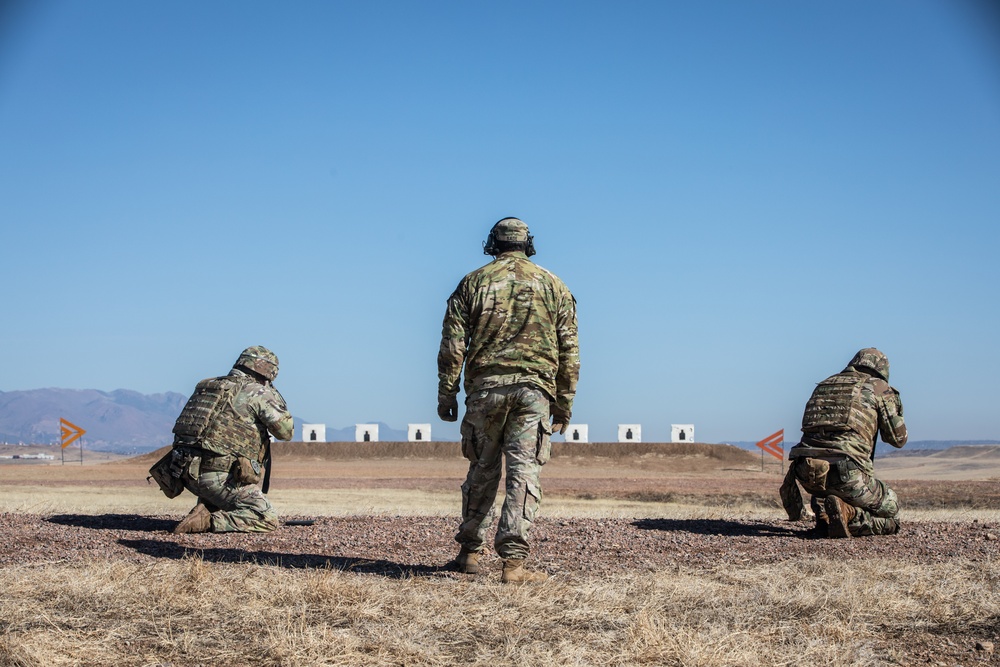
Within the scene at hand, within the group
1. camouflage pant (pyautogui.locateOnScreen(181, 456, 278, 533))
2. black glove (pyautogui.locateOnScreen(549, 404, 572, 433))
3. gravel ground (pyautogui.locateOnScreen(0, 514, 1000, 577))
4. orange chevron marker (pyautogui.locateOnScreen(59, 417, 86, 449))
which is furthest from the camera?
orange chevron marker (pyautogui.locateOnScreen(59, 417, 86, 449))

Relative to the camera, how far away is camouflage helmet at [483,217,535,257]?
7.93 metres

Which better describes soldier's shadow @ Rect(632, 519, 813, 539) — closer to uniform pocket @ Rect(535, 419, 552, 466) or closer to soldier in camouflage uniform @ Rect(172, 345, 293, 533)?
uniform pocket @ Rect(535, 419, 552, 466)

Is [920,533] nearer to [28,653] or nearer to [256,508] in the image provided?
[256,508]

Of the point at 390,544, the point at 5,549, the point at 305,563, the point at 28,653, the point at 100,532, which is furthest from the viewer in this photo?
the point at 100,532

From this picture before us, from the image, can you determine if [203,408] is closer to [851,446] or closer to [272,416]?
[272,416]

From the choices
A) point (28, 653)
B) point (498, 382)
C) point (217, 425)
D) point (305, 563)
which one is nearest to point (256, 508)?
point (217, 425)

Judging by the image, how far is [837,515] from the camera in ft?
33.8

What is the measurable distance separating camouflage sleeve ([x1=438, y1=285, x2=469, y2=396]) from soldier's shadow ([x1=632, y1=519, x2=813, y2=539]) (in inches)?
161

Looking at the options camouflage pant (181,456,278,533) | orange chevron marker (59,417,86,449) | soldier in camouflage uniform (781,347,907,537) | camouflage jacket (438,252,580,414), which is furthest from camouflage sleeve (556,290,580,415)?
orange chevron marker (59,417,86,449)

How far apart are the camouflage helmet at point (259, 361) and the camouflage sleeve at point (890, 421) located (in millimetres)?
6025

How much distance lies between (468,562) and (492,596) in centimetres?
126

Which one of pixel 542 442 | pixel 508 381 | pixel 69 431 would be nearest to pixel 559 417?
pixel 542 442

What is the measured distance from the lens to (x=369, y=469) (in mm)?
41906

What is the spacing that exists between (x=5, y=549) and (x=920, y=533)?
821 centimetres
